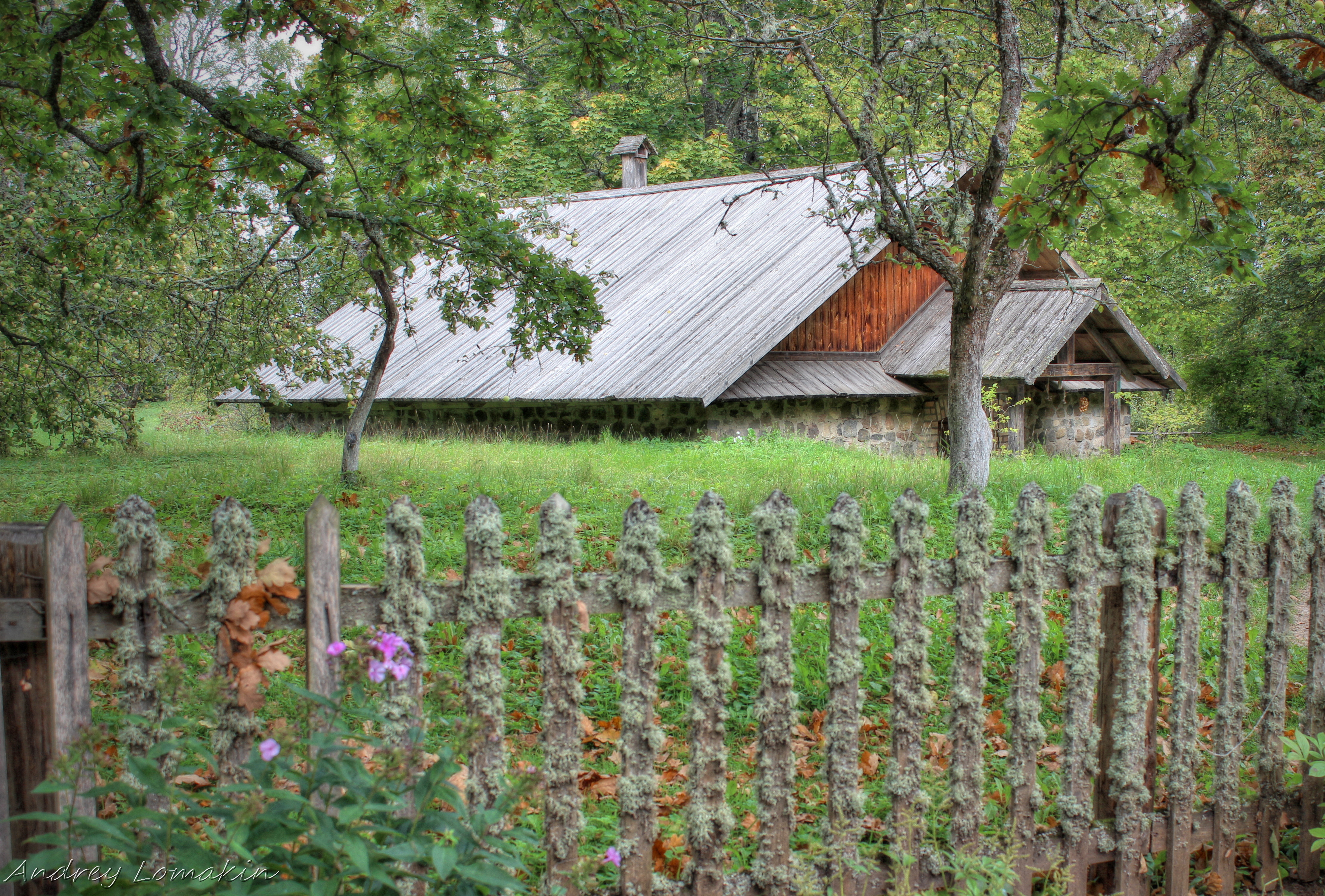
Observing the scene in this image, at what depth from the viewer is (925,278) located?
17906 millimetres

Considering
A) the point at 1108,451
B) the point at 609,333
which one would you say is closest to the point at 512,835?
the point at 609,333

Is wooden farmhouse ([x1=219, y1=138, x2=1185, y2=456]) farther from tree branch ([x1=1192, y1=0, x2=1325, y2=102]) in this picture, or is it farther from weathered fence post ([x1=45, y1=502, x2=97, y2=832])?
weathered fence post ([x1=45, y1=502, x2=97, y2=832])

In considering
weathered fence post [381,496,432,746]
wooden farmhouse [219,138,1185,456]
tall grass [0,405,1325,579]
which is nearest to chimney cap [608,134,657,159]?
wooden farmhouse [219,138,1185,456]

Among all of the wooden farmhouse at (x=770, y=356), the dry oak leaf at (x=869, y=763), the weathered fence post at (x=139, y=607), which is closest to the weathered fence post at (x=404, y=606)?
the weathered fence post at (x=139, y=607)

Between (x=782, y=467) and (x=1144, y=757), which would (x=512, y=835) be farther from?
(x=782, y=467)

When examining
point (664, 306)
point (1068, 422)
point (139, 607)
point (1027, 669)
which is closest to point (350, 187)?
point (139, 607)

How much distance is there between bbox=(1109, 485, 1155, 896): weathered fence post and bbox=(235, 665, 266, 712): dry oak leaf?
103 inches

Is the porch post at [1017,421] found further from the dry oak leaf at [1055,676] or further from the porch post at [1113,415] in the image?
the dry oak leaf at [1055,676]

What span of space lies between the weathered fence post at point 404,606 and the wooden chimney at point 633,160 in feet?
67.5

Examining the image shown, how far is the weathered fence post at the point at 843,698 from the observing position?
2621 millimetres

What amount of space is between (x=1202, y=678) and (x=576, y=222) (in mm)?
17755

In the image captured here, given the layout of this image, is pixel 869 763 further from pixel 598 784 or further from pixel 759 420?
pixel 759 420

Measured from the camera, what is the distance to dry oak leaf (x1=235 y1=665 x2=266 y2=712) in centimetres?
215

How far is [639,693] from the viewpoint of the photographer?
8.15 feet
